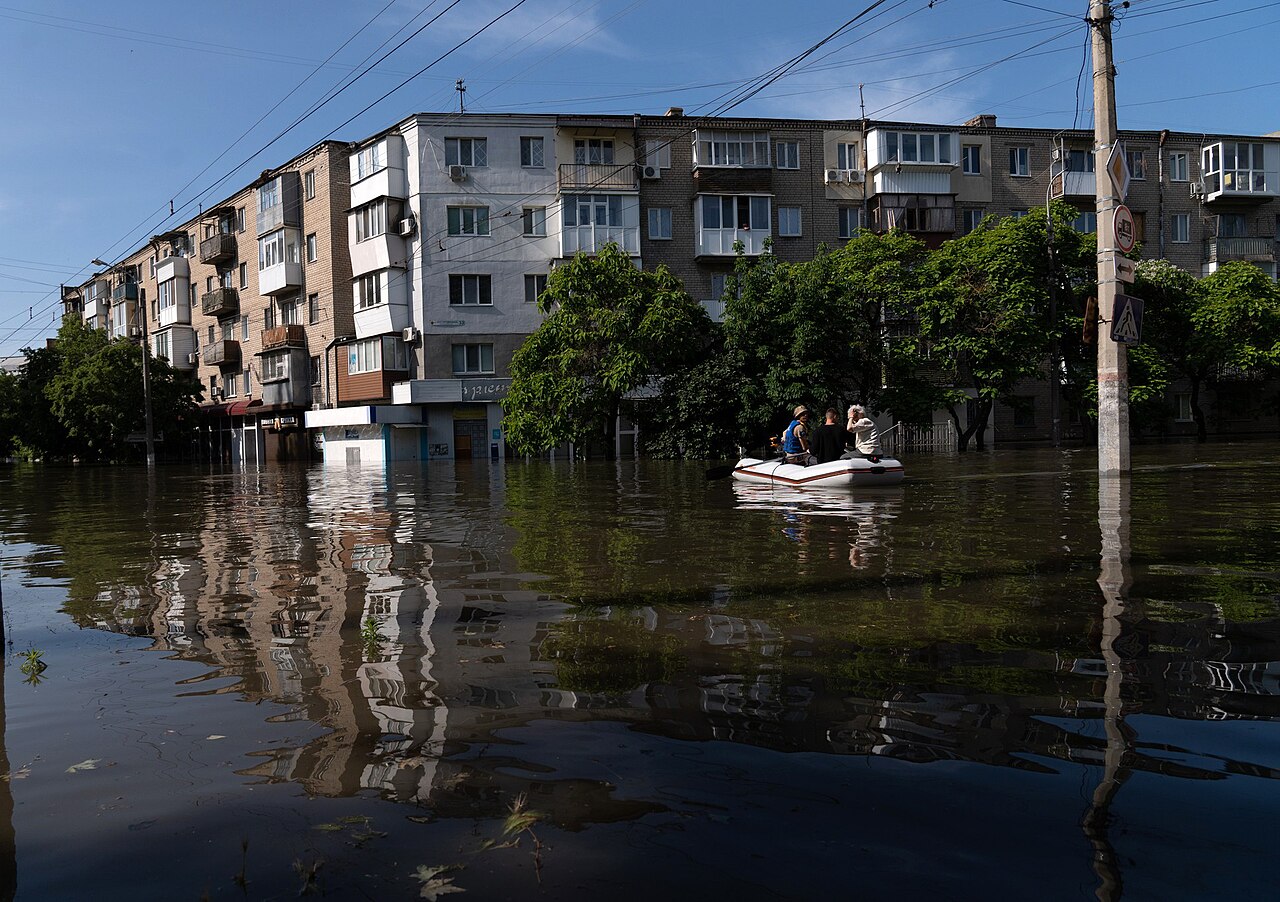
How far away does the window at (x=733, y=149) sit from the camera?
4934 cm

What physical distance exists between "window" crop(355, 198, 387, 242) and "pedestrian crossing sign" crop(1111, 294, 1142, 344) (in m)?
41.3

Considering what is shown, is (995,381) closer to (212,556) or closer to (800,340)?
(800,340)

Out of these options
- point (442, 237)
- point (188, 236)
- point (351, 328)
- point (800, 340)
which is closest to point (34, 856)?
point (800, 340)

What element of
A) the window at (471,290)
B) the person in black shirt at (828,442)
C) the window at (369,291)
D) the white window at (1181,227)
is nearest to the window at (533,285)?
the window at (471,290)

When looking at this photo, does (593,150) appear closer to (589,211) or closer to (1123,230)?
(589,211)

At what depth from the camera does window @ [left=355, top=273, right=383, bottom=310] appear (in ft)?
168

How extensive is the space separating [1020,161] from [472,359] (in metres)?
31.2

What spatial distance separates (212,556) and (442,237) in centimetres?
4117

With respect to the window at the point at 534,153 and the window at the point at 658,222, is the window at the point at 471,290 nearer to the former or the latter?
the window at the point at 534,153

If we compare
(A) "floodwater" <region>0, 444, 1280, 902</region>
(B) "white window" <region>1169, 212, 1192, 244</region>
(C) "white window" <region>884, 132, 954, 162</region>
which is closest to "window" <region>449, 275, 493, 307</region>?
(C) "white window" <region>884, 132, 954, 162</region>

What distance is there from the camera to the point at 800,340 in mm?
38062

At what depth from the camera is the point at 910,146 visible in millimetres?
50188

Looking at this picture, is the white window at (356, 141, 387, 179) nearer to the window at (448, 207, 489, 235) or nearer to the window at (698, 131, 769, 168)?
the window at (448, 207, 489, 235)

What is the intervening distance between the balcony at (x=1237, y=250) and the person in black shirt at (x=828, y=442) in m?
47.6
